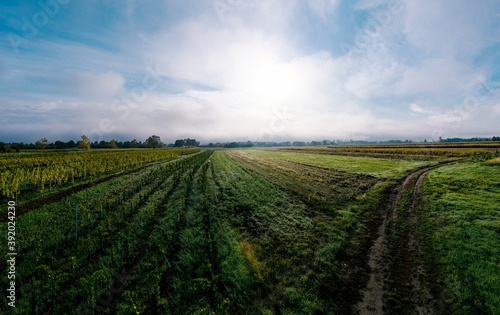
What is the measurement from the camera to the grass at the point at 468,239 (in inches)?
214

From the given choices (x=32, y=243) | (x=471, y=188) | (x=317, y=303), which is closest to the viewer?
(x=317, y=303)

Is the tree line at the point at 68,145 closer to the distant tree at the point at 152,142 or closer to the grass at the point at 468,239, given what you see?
the distant tree at the point at 152,142

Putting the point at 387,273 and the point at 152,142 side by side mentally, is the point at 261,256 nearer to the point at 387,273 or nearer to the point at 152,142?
the point at 387,273

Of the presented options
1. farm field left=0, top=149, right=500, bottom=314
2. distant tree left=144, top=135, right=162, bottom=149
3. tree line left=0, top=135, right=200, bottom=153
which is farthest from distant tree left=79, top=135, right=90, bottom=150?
farm field left=0, top=149, right=500, bottom=314

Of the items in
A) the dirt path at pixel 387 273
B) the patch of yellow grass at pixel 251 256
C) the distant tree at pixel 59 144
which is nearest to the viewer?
the dirt path at pixel 387 273

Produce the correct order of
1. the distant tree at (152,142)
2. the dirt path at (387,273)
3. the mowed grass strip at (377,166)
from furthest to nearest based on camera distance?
the distant tree at (152,142) < the mowed grass strip at (377,166) < the dirt path at (387,273)

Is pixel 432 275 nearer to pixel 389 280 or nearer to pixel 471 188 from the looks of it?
pixel 389 280

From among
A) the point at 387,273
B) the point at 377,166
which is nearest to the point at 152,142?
the point at 377,166

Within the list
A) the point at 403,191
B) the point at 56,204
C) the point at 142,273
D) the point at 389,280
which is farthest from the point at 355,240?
the point at 56,204

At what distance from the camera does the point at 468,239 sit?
27.1 feet

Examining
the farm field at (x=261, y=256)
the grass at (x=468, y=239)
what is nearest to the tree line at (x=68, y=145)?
the farm field at (x=261, y=256)

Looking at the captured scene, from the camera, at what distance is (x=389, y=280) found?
6.20m

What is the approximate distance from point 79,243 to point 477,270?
16.2 metres

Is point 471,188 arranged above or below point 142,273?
above
